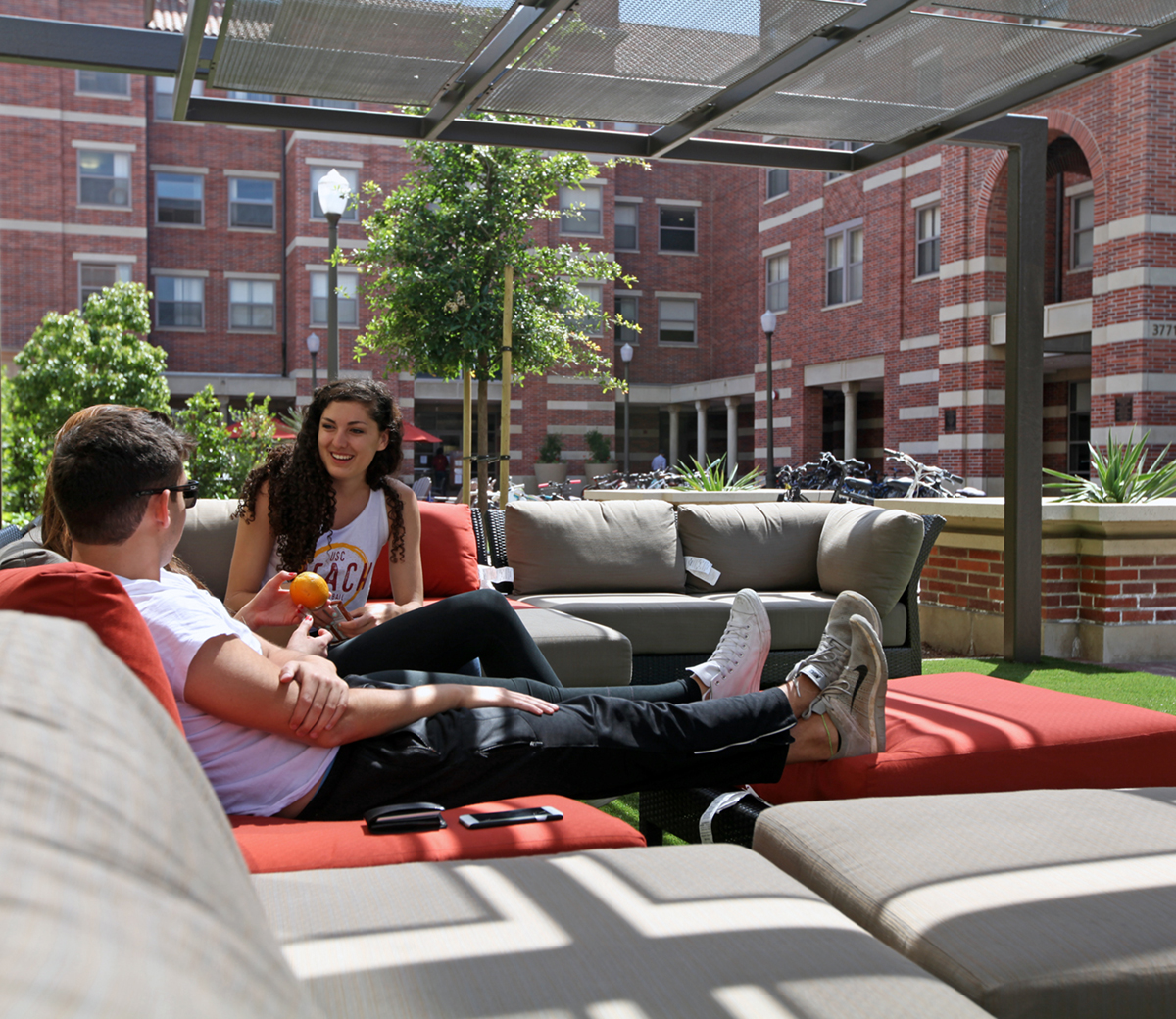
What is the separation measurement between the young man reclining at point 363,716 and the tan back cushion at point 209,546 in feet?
8.62

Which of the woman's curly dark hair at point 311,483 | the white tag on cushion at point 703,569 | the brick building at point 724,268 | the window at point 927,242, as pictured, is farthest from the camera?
the window at point 927,242

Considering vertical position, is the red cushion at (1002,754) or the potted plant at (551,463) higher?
the potted plant at (551,463)

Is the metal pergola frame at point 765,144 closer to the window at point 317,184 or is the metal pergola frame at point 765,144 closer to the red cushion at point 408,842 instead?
the red cushion at point 408,842

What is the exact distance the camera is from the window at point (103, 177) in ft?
86.7

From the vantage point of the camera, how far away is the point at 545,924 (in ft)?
4.91

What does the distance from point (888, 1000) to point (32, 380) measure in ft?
57.0

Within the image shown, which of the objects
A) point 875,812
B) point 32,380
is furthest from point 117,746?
point 32,380

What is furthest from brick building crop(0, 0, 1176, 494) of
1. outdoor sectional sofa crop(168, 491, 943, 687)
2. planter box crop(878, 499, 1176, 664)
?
outdoor sectional sofa crop(168, 491, 943, 687)

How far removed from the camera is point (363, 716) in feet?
7.48

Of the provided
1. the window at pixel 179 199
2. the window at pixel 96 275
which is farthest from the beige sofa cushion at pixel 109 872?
the window at pixel 179 199

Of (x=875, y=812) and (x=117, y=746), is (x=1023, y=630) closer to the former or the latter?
(x=875, y=812)

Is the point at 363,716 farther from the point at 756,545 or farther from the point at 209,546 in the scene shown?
the point at 756,545

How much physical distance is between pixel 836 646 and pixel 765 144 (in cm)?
391

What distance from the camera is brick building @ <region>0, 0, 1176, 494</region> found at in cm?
1702
